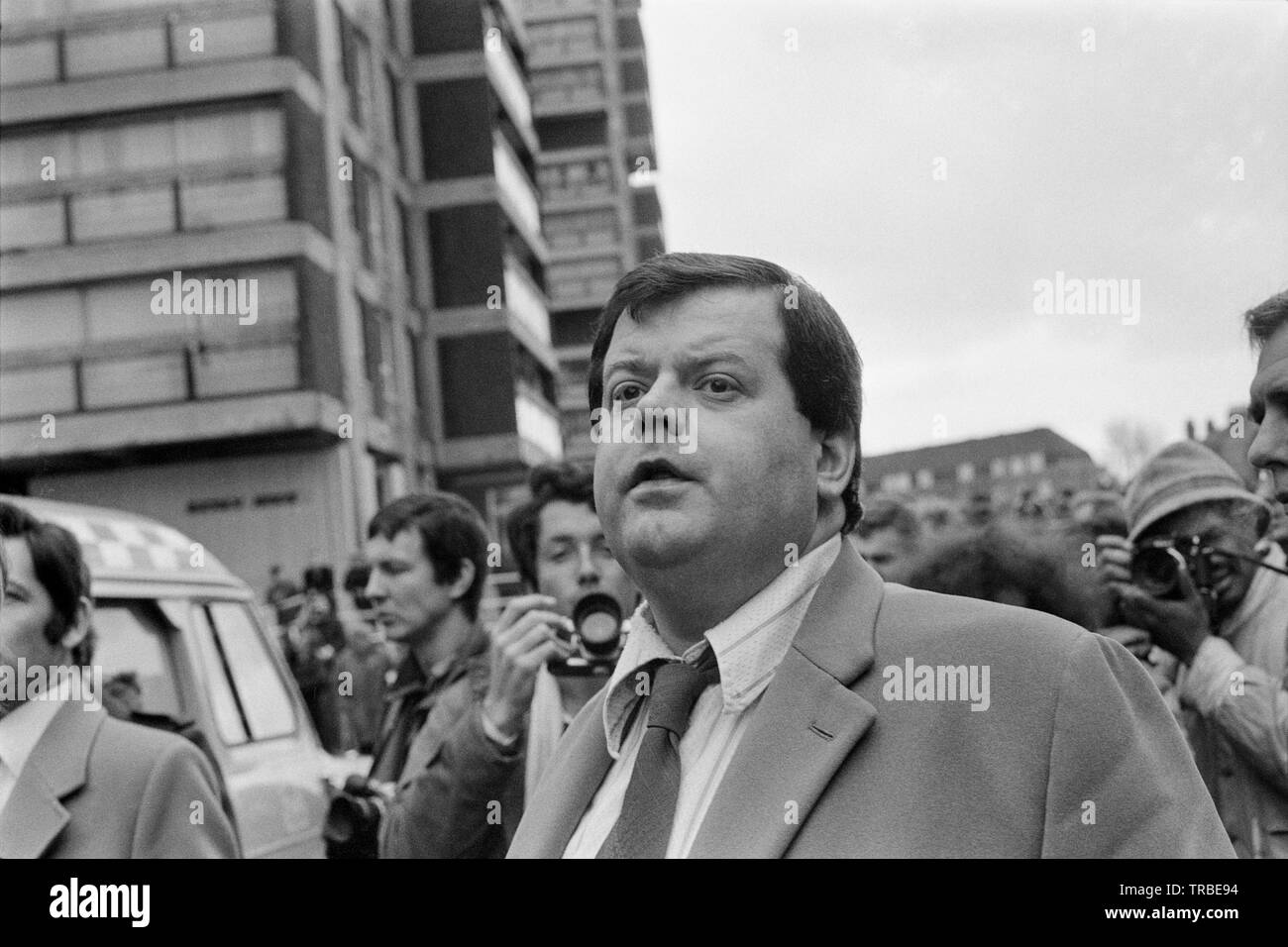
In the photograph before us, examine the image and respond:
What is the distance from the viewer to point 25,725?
77.0 inches

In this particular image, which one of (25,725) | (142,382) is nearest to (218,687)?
(142,382)

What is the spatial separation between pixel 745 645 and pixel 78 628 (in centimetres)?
113

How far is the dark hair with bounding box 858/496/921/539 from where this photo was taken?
2768 millimetres

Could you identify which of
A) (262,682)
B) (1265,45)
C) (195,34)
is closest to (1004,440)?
(1265,45)

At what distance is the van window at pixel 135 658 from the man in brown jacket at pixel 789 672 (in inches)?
60.6

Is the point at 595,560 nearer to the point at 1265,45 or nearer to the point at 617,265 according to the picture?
the point at 617,265

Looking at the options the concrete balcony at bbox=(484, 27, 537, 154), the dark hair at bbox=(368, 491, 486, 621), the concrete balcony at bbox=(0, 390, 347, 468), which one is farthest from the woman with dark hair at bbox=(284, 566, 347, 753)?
the concrete balcony at bbox=(484, 27, 537, 154)

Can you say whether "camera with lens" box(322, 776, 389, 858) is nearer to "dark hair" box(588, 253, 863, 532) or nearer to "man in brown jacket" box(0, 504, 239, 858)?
"man in brown jacket" box(0, 504, 239, 858)

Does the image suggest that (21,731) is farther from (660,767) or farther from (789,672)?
(789,672)

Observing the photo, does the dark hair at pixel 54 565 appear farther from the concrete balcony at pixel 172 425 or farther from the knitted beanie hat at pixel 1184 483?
the knitted beanie hat at pixel 1184 483

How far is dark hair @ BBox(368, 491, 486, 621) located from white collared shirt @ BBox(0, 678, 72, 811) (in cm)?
72

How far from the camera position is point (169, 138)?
9.53 feet

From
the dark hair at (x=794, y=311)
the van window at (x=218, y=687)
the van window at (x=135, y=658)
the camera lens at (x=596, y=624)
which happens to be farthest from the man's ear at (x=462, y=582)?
the dark hair at (x=794, y=311)

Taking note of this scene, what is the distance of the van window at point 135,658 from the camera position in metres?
2.88
